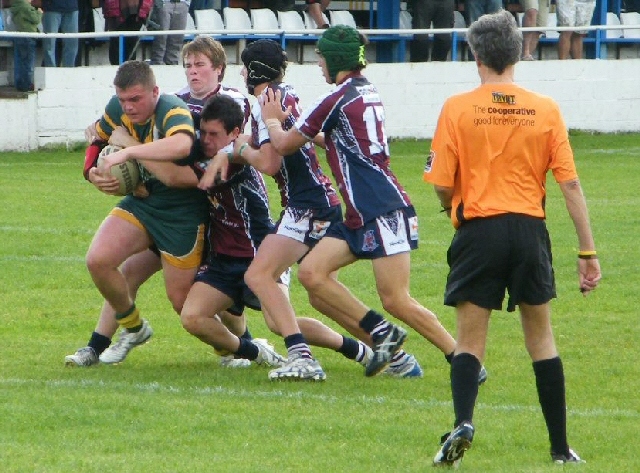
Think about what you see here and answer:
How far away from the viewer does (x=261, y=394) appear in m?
7.47

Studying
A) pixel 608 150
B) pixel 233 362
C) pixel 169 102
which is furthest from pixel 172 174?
pixel 608 150

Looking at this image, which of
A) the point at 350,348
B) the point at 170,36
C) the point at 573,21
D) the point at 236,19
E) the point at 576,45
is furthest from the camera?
the point at 573,21

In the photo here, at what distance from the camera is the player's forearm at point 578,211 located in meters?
5.81

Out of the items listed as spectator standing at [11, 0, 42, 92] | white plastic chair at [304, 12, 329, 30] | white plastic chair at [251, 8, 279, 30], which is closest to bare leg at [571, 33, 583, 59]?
white plastic chair at [304, 12, 329, 30]

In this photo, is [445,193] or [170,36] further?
[170,36]

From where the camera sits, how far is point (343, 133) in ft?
24.9

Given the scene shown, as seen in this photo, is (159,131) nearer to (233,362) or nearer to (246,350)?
(246,350)

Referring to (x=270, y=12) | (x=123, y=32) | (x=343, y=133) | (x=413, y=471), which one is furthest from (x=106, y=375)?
(x=270, y=12)

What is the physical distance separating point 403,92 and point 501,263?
1686cm

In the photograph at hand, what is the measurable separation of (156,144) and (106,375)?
1383 millimetres

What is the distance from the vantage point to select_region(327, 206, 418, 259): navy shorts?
761 cm

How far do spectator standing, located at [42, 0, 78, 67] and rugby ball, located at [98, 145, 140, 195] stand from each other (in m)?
12.5

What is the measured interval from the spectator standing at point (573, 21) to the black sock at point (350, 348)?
1696 centimetres

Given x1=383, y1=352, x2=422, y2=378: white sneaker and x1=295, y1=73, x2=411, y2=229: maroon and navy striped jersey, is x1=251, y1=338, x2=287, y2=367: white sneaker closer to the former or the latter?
x1=383, y1=352, x2=422, y2=378: white sneaker
